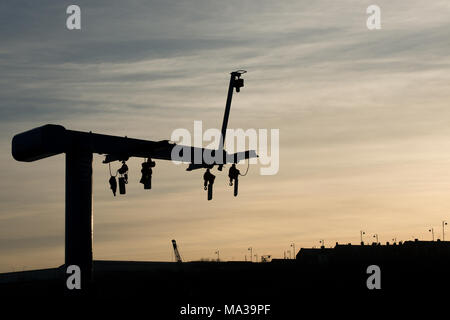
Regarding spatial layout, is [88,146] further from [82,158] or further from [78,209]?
[78,209]

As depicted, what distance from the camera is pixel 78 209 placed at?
31531 mm

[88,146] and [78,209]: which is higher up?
[88,146]

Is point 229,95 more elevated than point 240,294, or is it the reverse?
point 229,95

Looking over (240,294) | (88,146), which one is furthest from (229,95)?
(240,294)

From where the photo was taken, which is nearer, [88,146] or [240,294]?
[88,146]

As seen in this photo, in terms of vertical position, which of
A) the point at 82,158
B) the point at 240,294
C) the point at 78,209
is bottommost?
the point at 240,294

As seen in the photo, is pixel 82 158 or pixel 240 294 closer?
pixel 82 158

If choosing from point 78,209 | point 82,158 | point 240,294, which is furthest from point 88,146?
point 240,294

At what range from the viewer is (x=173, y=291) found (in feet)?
139

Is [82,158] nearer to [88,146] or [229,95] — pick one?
[88,146]

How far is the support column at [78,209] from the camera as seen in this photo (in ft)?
103
